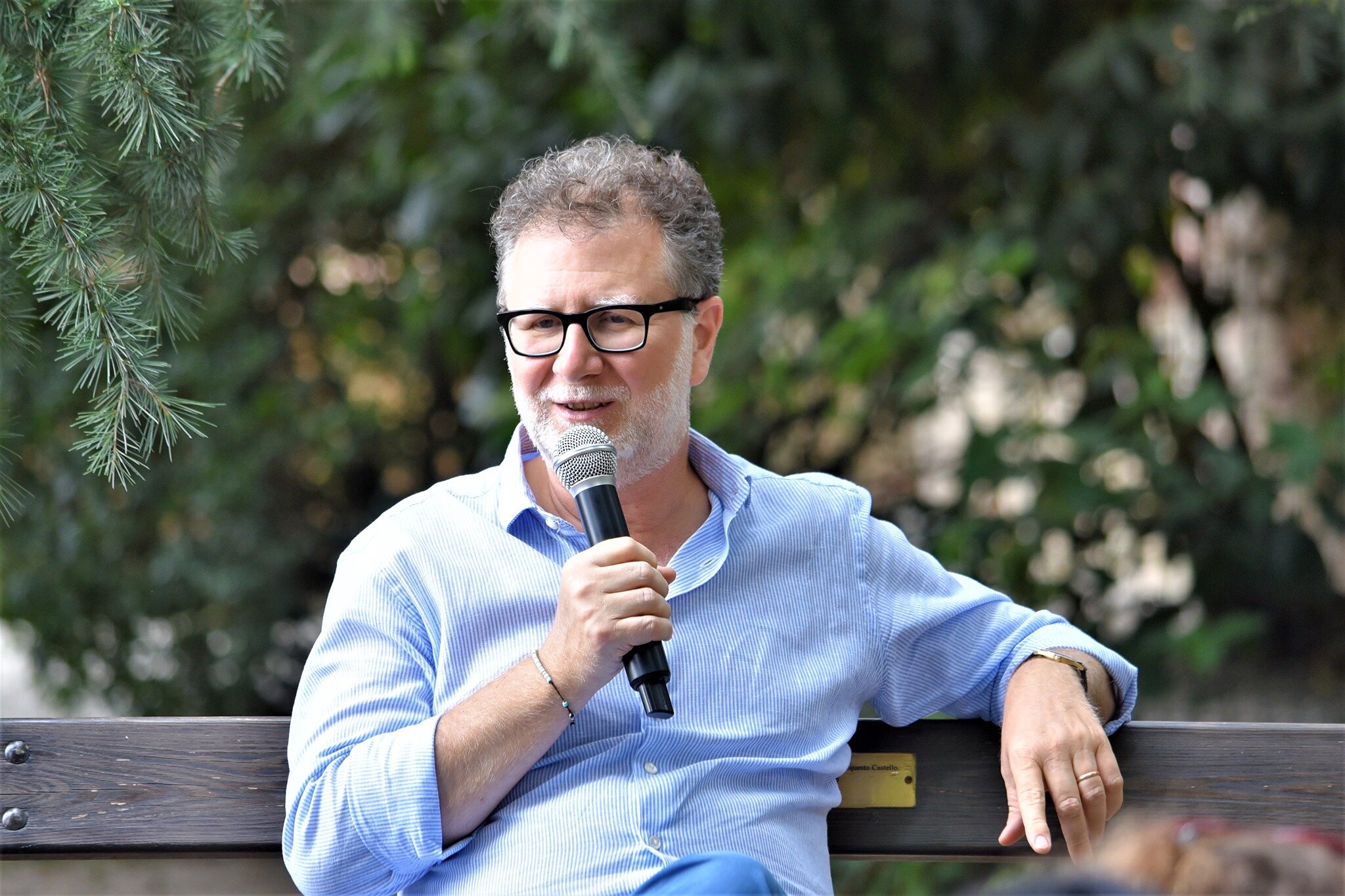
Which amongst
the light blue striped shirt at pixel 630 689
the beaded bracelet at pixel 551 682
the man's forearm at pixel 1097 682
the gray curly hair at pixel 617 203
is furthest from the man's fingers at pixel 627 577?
the man's forearm at pixel 1097 682

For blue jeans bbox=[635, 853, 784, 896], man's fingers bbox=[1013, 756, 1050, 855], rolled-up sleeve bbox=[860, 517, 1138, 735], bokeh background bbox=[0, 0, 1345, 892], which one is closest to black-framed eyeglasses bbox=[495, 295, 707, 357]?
rolled-up sleeve bbox=[860, 517, 1138, 735]

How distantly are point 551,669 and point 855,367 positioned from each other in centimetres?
261

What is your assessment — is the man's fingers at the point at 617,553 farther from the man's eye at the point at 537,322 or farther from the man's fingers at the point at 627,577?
the man's eye at the point at 537,322

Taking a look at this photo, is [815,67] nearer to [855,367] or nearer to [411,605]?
[855,367]

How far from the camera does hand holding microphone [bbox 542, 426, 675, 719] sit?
1.70 meters

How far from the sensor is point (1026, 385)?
14.1ft

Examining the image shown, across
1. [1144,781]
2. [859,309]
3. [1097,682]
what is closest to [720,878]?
[1097,682]

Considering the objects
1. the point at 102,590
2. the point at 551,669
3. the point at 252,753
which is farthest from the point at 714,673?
the point at 102,590

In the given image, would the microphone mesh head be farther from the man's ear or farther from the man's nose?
the man's ear

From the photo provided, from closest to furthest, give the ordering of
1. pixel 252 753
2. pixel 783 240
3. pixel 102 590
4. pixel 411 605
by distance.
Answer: pixel 411 605, pixel 252 753, pixel 783 240, pixel 102 590

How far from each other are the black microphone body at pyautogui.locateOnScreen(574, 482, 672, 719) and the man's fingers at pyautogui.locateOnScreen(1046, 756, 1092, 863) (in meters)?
0.63

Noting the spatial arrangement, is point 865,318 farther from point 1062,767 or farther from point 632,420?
point 1062,767

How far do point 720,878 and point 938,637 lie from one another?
A: 691 millimetres

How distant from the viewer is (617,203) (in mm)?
2062
